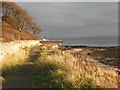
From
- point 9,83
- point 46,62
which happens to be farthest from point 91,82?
point 46,62

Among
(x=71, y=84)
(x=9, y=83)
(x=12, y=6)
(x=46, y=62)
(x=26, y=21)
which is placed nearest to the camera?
(x=71, y=84)

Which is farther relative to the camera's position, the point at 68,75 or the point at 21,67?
the point at 21,67

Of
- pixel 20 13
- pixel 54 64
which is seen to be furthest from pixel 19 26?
pixel 54 64

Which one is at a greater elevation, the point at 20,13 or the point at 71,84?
the point at 20,13

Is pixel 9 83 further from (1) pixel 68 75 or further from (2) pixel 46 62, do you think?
(2) pixel 46 62

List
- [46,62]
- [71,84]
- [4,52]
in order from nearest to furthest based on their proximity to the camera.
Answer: [71,84] < [46,62] < [4,52]

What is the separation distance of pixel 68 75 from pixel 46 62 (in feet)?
16.6

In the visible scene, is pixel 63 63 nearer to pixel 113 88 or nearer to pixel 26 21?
pixel 113 88

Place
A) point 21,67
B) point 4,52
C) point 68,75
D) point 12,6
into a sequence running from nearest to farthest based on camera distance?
point 68,75 → point 21,67 → point 4,52 → point 12,6

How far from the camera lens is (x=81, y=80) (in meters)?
15.5

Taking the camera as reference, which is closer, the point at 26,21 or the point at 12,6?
the point at 12,6

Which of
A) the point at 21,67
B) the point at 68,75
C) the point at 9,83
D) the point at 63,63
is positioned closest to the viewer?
the point at 68,75

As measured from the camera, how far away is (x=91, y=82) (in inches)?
596

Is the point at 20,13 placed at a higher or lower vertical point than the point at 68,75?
higher
